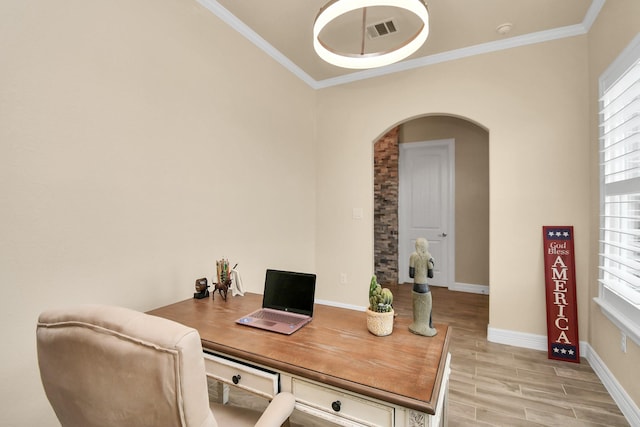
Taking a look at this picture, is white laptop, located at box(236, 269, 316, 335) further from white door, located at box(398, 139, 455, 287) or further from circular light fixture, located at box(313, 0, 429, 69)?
white door, located at box(398, 139, 455, 287)

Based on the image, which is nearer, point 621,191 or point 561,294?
point 621,191

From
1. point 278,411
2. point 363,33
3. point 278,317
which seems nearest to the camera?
point 278,411

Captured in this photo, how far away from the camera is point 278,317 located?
1.66 meters

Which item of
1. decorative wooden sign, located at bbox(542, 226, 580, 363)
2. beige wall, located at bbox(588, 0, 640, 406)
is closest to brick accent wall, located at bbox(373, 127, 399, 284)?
decorative wooden sign, located at bbox(542, 226, 580, 363)

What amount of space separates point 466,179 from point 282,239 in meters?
3.28

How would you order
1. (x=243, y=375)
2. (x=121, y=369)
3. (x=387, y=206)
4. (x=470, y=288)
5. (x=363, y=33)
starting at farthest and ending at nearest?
(x=387, y=206), (x=470, y=288), (x=363, y=33), (x=243, y=375), (x=121, y=369)

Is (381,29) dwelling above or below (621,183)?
above

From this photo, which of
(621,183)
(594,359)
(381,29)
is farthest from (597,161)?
(381,29)

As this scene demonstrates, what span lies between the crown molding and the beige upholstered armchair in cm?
245

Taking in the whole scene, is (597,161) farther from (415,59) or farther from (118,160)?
(118,160)

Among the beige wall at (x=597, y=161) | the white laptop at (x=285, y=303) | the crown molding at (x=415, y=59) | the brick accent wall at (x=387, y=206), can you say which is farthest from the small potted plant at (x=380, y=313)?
the brick accent wall at (x=387, y=206)

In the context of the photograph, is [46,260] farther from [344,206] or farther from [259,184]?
[344,206]

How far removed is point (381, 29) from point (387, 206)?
3.05 metres

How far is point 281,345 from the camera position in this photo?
134cm
